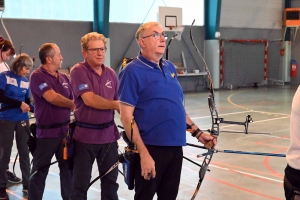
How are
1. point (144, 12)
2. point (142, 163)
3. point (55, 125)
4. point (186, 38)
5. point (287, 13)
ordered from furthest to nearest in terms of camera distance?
1. point (287, 13)
2. point (186, 38)
3. point (144, 12)
4. point (55, 125)
5. point (142, 163)

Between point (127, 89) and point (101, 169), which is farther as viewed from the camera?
point (101, 169)

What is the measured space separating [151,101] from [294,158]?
34.6 inches

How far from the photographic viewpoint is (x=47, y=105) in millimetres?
3895

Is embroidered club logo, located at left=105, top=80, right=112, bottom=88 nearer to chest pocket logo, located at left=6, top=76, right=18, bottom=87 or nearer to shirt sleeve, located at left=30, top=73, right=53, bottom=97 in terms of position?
shirt sleeve, located at left=30, top=73, right=53, bottom=97

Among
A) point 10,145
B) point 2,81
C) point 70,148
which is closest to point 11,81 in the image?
point 2,81

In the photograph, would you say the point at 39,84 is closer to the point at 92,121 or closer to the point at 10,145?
the point at 92,121

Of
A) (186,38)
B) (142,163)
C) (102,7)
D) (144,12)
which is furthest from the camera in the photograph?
(186,38)

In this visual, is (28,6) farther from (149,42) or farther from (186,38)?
(149,42)

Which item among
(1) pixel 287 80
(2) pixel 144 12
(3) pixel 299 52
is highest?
(2) pixel 144 12

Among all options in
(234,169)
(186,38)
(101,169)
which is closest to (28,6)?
→ (186,38)

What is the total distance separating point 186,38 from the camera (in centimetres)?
1706

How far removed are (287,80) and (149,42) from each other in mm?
18776

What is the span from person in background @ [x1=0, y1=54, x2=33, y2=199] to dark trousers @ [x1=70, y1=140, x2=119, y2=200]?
1270 mm

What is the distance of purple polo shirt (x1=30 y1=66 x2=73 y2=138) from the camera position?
385cm
